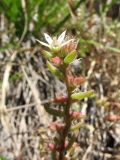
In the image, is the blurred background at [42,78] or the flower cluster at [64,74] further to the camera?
the blurred background at [42,78]

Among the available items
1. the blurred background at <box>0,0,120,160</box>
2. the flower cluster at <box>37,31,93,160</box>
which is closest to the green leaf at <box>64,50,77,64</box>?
the flower cluster at <box>37,31,93,160</box>

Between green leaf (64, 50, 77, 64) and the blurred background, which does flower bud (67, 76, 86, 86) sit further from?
the blurred background

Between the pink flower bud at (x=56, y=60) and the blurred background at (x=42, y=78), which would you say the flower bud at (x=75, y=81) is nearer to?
the pink flower bud at (x=56, y=60)

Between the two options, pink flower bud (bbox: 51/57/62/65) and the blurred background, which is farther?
the blurred background

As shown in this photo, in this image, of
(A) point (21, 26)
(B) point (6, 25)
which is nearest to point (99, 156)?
(A) point (21, 26)

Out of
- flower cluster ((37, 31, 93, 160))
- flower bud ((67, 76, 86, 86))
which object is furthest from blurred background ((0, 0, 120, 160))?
flower bud ((67, 76, 86, 86))

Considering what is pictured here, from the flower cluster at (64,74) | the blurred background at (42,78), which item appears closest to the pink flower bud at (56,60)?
the flower cluster at (64,74)

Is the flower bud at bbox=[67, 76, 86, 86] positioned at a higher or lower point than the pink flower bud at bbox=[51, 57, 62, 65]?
lower

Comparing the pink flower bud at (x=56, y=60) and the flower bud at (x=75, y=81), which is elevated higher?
the pink flower bud at (x=56, y=60)
